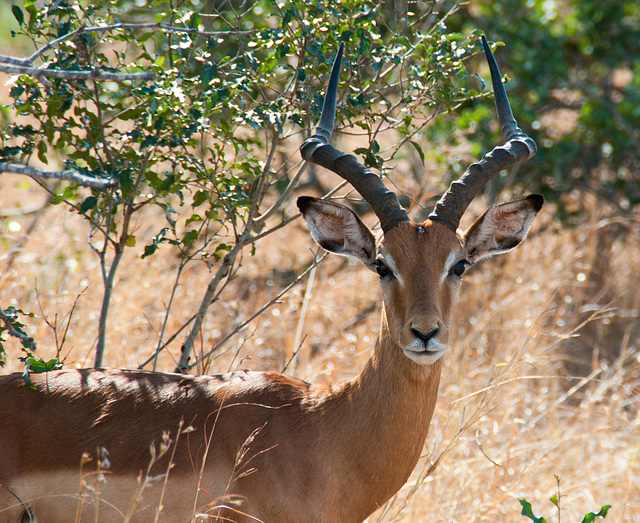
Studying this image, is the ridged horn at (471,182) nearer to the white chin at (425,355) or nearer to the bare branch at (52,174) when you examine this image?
the white chin at (425,355)

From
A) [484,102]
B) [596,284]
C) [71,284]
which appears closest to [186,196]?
[71,284]

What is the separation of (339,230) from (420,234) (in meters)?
0.56

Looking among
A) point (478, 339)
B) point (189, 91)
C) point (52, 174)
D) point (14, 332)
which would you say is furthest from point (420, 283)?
point (478, 339)

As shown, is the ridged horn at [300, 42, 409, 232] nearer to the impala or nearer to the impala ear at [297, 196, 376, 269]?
the impala

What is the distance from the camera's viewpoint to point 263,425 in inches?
139

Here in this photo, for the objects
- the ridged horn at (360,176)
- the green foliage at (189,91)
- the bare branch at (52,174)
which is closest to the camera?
the bare branch at (52,174)

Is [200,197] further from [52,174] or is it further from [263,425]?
[52,174]

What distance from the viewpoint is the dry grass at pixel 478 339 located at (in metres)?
4.91

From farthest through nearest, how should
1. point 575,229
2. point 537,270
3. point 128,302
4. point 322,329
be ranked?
point 575,229
point 537,270
point 322,329
point 128,302

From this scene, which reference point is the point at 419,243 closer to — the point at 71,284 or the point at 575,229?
the point at 71,284

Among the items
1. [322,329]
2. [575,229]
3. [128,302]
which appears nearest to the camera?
[128,302]

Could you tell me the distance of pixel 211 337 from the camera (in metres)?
6.63

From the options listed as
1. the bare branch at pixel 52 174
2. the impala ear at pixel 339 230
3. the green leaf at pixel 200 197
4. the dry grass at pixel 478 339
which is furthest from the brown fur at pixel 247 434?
the bare branch at pixel 52 174

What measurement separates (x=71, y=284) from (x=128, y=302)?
563 millimetres
